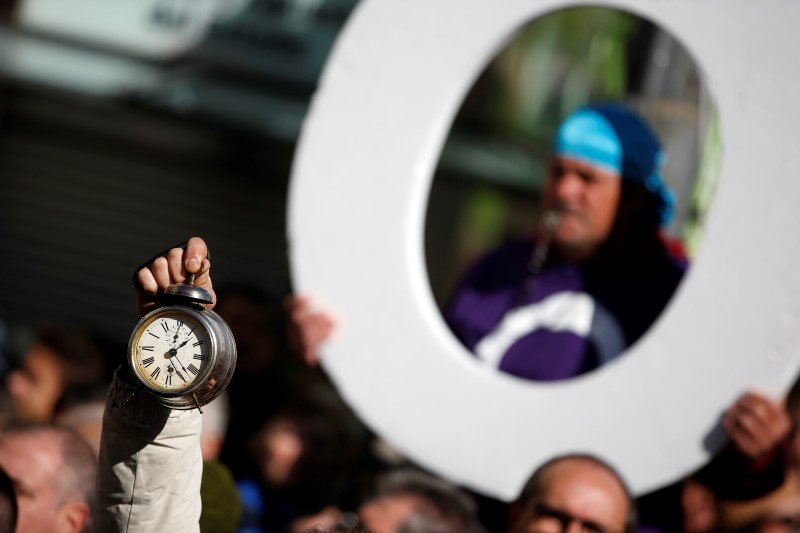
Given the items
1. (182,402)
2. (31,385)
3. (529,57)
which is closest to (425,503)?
(182,402)

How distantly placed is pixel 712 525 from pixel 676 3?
3.97 ft

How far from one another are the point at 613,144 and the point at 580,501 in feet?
3.24

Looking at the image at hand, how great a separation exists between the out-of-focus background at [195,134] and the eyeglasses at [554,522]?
Answer: 2.46 metres

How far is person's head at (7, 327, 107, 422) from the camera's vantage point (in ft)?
12.2

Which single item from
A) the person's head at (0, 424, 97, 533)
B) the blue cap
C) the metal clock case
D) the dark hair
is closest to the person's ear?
the person's head at (0, 424, 97, 533)

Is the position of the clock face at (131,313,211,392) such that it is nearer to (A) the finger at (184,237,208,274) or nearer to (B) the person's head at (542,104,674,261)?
(A) the finger at (184,237,208,274)

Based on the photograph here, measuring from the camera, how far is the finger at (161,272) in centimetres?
180

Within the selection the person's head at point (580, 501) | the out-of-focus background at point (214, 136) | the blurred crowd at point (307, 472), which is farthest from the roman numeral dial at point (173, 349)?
the out-of-focus background at point (214, 136)

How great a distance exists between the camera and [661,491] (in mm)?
2910

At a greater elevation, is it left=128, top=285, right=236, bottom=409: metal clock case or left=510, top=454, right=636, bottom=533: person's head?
left=128, top=285, right=236, bottom=409: metal clock case

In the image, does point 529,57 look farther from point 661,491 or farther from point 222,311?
point 661,491

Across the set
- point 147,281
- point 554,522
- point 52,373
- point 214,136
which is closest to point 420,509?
point 554,522

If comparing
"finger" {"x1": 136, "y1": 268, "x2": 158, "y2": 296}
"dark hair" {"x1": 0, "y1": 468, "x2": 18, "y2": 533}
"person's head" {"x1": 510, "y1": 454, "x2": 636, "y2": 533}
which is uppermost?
"finger" {"x1": 136, "y1": 268, "x2": 158, "y2": 296}

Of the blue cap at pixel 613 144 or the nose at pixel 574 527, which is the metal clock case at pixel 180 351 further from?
the blue cap at pixel 613 144
